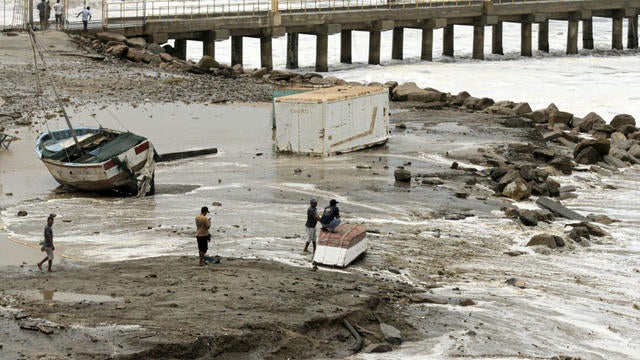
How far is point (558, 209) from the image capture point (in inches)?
917

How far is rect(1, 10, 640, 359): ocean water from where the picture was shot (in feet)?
51.2

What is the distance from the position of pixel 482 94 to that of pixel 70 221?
28101 millimetres

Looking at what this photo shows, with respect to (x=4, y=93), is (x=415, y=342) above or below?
below

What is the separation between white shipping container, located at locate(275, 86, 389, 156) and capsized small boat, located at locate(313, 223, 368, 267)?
1041cm

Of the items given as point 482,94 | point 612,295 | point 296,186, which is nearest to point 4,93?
point 296,186

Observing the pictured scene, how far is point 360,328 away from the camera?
1491 cm

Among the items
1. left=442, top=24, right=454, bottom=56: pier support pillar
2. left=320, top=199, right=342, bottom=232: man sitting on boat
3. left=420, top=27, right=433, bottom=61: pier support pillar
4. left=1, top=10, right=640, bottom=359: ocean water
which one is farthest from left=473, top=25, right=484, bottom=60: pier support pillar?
left=320, top=199, right=342, bottom=232: man sitting on boat

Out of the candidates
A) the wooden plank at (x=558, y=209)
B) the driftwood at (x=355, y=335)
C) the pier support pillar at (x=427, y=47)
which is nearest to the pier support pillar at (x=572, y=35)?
the pier support pillar at (x=427, y=47)

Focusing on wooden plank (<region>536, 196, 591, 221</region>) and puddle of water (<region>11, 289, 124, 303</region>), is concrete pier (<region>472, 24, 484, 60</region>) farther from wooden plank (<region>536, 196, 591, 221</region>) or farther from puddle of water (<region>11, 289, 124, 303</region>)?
puddle of water (<region>11, 289, 124, 303</region>)

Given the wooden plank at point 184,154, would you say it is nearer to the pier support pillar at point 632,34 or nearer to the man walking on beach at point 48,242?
the man walking on beach at point 48,242

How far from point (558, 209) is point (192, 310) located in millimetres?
10917

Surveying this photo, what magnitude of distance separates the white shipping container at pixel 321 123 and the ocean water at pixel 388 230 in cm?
46

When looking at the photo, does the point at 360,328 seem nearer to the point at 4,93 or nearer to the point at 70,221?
the point at 70,221

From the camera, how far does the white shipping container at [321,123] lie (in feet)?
93.9
